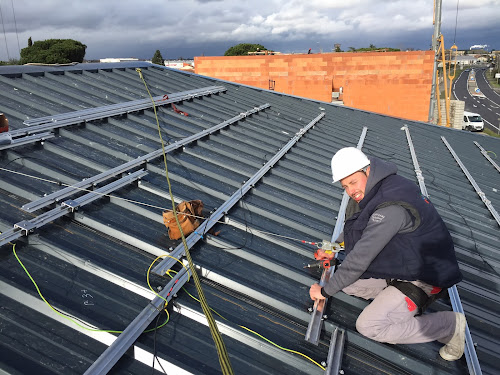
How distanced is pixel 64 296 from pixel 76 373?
0.71 meters

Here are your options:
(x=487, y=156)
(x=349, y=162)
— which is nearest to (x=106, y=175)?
(x=349, y=162)

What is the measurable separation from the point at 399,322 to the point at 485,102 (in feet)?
242

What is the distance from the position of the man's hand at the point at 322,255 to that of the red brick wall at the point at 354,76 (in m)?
19.1

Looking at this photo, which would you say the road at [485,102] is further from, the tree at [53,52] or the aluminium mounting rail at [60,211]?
the tree at [53,52]

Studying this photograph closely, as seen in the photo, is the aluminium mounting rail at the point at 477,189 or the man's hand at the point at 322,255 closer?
the man's hand at the point at 322,255

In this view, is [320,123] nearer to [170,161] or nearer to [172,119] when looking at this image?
[172,119]

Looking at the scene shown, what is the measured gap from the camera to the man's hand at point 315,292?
3611 mm

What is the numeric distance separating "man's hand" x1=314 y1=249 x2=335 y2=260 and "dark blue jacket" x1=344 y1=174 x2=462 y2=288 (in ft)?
2.16

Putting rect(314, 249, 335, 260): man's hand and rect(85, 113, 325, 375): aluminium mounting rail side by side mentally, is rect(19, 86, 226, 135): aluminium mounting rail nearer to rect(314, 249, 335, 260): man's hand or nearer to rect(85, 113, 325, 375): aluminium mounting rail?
rect(85, 113, 325, 375): aluminium mounting rail

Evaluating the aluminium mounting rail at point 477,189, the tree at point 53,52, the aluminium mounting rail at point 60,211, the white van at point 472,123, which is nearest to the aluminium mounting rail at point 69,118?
the aluminium mounting rail at point 60,211

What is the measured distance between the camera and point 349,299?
3977 mm

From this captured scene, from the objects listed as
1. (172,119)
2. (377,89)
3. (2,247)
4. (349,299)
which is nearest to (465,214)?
(349,299)

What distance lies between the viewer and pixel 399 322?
138 inches

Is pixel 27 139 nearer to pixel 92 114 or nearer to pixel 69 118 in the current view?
pixel 69 118
